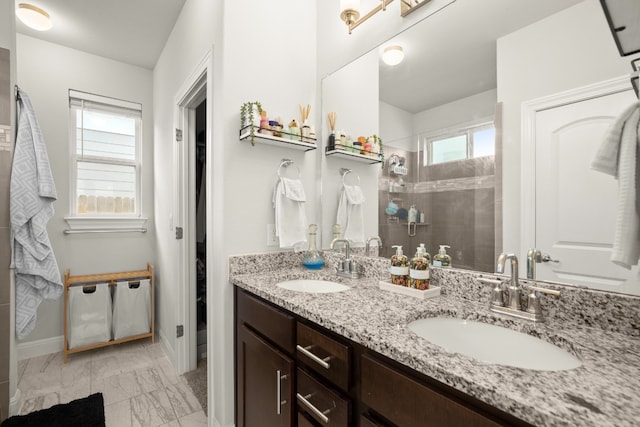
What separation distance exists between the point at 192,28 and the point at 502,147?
2029 mm

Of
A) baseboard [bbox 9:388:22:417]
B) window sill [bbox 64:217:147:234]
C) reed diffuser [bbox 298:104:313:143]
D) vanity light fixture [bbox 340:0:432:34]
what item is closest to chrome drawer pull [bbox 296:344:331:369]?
reed diffuser [bbox 298:104:313:143]

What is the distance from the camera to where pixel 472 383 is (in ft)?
1.82

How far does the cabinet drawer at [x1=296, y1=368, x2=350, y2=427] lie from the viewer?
854mm

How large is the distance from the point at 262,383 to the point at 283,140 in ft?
3.84

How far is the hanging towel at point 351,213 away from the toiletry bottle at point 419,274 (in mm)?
484

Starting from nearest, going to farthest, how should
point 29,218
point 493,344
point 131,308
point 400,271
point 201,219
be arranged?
point 493,344 → point 400,271 → point 29,218 → point 131,308 → point 201,219

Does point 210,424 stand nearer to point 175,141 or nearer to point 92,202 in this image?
point 175,141

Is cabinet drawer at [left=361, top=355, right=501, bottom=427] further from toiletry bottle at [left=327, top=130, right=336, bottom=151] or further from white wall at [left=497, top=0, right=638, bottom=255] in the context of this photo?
toiletry bottle at [left=327, top=130, right=336, bottom=151]

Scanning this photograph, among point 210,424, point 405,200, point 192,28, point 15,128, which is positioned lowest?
point 210,424

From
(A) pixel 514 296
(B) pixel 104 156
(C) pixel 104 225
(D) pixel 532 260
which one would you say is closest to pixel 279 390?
(A) pixel 514 296

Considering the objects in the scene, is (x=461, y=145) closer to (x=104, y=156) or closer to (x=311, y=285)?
(x=311, y=285)

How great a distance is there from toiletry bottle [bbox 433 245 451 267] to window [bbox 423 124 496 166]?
37cm

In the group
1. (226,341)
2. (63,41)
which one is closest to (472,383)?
(226,341)

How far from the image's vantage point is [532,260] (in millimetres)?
966
